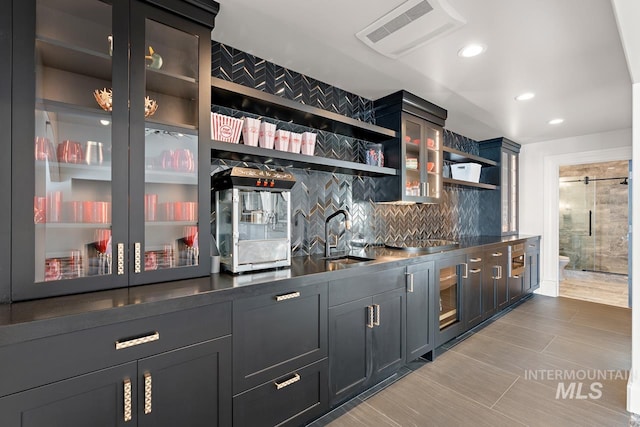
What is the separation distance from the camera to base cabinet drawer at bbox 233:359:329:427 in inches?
60.4

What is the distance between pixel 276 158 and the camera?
2.12m

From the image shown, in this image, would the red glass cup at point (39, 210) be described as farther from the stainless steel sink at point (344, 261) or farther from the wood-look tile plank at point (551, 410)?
the wood-look tile plank at point (551, 410)

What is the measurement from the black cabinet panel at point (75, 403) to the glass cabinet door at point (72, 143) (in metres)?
0.40

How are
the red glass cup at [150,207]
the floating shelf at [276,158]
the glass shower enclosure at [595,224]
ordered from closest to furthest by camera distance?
the red glass cup at [150,207] < the floating shelf at [276,158] < the glass shower enclosure at [595,224]

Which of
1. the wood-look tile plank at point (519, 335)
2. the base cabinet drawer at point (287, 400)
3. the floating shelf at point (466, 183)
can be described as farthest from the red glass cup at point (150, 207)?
the wood-look tile plank at point (519, 335)

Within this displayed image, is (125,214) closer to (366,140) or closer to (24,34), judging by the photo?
(24,34)

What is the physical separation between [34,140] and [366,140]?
8.03 ft

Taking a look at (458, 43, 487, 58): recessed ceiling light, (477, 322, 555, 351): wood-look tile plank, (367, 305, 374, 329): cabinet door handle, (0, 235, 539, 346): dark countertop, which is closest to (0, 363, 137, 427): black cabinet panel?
(0, 235, 539, 346): dark countertop

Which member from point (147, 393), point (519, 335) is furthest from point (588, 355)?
point (147, 393)

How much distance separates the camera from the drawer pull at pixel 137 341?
1180 mm

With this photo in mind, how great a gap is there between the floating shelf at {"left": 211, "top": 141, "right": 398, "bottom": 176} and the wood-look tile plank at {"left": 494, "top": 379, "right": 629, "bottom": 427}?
192cm

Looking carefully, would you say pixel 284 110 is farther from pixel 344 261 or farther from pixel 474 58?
pixel 474 58

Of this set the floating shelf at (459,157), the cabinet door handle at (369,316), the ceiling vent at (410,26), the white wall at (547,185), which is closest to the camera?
the ceiling vent at (410,26)

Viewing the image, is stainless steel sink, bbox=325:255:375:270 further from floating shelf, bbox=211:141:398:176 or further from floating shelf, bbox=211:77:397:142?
floating shelf, bbox=211:77:397:142
